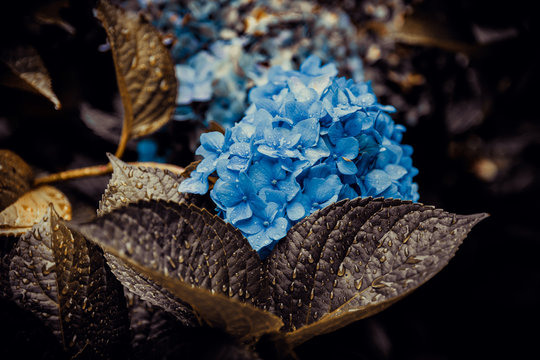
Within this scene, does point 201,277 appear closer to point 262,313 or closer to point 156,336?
point 262,313

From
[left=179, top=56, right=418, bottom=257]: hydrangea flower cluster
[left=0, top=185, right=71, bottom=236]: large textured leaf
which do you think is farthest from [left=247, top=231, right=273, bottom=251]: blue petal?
[left=0, top=185, right=71, bottom=236]: large textured leaf

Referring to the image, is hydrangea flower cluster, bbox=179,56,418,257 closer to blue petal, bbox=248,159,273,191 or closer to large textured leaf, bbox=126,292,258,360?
blue petal, bbox=248,159,273,191

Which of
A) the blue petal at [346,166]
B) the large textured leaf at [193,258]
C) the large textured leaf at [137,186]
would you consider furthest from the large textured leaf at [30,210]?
the blue petal at [346,166]

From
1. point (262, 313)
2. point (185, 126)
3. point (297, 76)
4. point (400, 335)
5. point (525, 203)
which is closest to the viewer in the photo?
point (262, 313)

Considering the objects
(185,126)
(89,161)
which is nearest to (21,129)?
(89,161)

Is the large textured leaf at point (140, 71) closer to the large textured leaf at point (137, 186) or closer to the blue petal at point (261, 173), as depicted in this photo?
the large textured leaf at point (137, 186)

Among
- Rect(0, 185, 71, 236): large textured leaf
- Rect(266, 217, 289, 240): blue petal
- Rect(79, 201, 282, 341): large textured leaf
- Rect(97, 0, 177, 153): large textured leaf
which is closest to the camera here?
Rect(79, 201, 282, 341): large textured leaf
